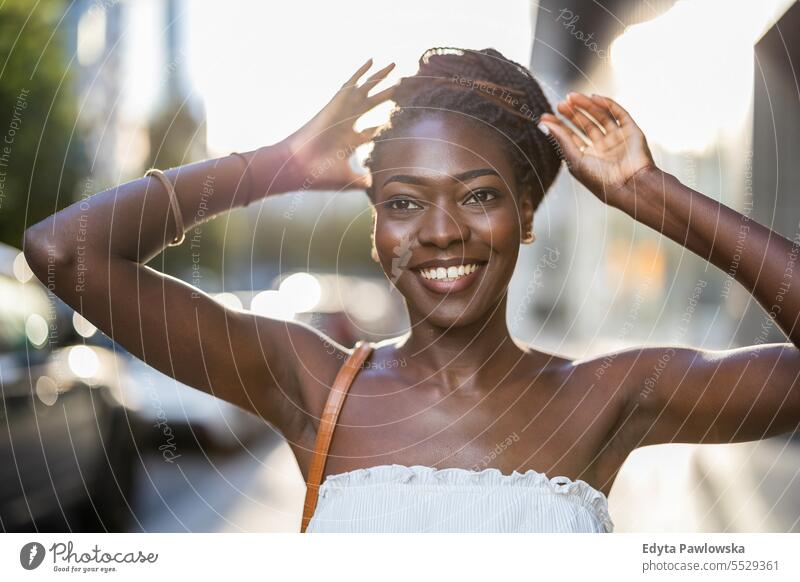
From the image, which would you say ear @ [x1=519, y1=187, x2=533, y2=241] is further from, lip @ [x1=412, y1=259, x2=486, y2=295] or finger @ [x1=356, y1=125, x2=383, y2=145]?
finger @ [x1=356, y1=125, x2=383, y2=145]

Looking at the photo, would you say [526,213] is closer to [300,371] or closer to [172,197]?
[300,371]

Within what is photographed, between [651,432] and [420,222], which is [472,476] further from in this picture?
[420,222]

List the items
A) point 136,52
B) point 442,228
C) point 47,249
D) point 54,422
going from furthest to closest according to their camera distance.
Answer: point 54,422, point 136,52, point 442,228, point 47,249

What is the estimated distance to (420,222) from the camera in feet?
5.98

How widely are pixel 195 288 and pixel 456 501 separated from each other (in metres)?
0.64

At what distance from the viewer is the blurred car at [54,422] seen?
10.9ft

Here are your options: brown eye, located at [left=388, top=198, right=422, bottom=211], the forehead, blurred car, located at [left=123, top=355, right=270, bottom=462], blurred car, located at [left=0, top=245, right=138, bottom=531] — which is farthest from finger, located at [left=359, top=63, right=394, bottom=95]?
blurred car, located at [left=123, top=355, right=270, bottom=462]

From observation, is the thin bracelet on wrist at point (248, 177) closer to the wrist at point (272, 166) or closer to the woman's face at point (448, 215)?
the wrist at point (272, 166)

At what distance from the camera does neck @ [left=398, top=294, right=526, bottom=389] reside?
190 centimetres

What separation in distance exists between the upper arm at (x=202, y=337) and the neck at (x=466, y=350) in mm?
168

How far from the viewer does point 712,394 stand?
69.2 inches
